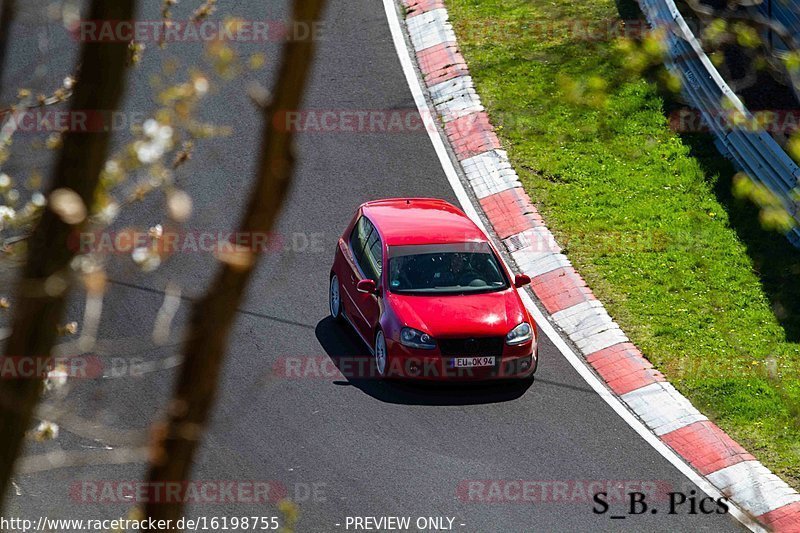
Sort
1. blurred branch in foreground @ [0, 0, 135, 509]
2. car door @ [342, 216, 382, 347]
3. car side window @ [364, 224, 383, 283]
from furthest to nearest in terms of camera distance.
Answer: car side window @ [364, 224, 383, 283] → car door @ [342, 216, 382, 347] → blurred branch in foreground @ [0, 0, 135, 509]

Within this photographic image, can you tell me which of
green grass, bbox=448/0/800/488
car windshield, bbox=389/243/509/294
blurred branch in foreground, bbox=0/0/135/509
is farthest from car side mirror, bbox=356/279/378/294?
blurred branch in foreground, bbox=0/0/135/509

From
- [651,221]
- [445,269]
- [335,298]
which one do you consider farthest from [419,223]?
[651,221]

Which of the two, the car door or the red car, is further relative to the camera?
the car door

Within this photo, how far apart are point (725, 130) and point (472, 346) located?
652cm

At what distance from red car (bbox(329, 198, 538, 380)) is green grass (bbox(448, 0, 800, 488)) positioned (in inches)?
71.0

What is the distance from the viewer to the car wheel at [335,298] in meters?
13.2

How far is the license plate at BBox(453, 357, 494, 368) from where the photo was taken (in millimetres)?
11773

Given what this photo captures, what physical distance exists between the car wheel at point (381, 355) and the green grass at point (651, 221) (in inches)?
119

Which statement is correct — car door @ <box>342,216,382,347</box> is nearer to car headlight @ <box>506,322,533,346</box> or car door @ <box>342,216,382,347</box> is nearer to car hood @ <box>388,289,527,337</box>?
car hood @ <box>388,289,527,337</box>

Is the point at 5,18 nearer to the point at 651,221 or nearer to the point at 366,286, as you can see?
the point at 366,286

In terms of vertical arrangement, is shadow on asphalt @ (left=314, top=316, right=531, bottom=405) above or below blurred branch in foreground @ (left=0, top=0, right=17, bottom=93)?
below

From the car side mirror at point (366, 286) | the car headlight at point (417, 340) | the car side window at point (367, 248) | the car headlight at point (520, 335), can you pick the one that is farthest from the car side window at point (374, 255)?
the car headlight at point (520, 335)

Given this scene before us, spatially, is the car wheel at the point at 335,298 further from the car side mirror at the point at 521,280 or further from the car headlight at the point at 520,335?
the car headlight at the point at 520,335

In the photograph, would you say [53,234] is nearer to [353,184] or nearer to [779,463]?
[779,463]
